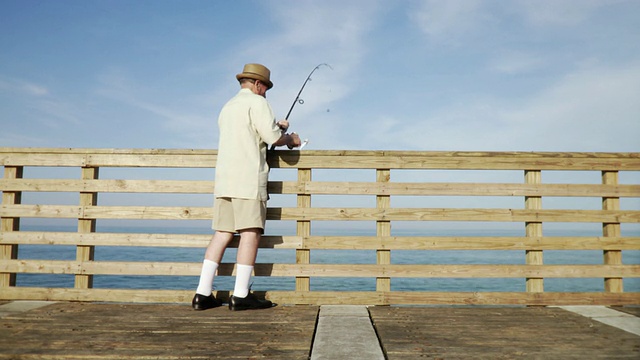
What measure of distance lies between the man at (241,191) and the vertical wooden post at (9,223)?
1945mm

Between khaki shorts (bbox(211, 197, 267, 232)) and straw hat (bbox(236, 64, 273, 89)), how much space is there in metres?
1.03

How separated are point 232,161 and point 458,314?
2.14 metres

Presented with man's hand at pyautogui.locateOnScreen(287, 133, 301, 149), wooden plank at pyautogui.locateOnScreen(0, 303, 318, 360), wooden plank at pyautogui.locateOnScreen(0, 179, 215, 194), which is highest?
man's hand at pyautogui.locateOnScreen(287, 133, 301, 149)

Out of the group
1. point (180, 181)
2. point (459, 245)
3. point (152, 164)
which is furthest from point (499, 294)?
point (152, 164)

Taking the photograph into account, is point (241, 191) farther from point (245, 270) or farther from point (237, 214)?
point (245, 270)

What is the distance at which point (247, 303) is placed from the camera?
364 cm

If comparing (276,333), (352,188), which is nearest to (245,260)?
(276,333)

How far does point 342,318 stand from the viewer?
130 inches

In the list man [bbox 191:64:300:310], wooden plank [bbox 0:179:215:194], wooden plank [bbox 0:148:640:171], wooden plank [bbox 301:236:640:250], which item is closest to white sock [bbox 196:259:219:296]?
man [bbox 191:64:300:310]

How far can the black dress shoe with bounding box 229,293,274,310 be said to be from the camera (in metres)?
3.61

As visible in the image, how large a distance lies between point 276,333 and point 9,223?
2.99 m

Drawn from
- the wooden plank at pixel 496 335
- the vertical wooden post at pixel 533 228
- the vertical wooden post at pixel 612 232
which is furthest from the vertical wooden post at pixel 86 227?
the vertical wooden post at pixel 612 232

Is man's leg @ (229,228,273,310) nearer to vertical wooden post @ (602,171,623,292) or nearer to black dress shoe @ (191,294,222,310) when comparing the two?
black dress shoe @ (191,294,222,310)

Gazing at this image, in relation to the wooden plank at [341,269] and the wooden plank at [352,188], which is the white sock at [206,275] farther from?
the wooden plank at [352,188]
